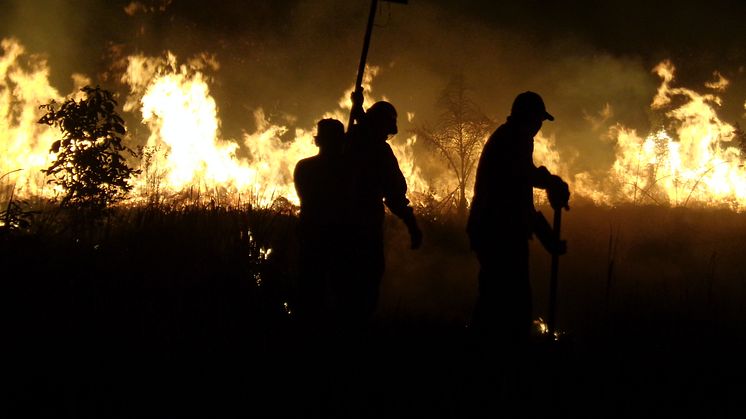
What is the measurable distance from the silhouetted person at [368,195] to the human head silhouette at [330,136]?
0.11m

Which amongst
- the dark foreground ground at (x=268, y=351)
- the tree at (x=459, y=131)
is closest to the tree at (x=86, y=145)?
the dark foreground ground at (x=268, y=351)

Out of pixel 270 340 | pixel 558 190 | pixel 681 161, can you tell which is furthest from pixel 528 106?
pixel 681 161

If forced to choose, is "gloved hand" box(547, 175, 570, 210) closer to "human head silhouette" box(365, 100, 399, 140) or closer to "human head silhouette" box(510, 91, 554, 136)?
"human head silhouette" box(510, 91, 554, 136)

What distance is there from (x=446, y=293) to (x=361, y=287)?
11.3 feet

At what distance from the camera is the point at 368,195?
4383 millimetres

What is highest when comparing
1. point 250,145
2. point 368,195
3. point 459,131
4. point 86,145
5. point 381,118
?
point 459,131

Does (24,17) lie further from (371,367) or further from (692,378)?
(692,378)

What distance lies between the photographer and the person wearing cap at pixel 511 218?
3933 millimetres

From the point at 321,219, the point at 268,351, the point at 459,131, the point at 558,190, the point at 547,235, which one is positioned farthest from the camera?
the point at 459,131

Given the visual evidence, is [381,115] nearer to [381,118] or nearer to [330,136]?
[381,118]

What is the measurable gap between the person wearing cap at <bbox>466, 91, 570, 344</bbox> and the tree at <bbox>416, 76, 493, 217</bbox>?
9535 millimetres

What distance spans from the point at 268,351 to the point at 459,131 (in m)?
11.2

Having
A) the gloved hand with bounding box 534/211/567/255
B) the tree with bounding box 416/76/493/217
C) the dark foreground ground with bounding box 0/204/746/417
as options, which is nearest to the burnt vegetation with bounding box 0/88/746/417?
the dark foreground ground with bounding box 0/204/746/417

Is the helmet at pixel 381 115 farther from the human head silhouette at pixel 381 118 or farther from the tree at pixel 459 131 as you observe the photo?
the tree at pixel 459 131
